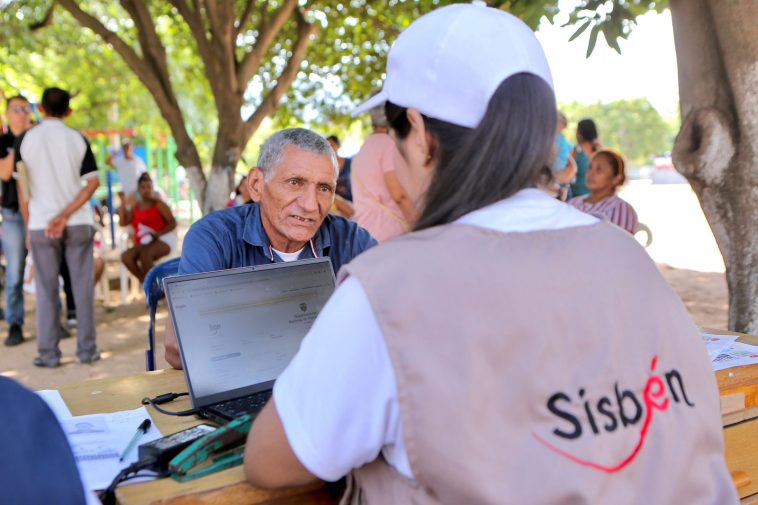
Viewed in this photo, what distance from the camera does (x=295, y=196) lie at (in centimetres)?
260

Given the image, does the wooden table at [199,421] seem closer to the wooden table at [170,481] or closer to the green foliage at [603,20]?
the wooden table at [170,481]

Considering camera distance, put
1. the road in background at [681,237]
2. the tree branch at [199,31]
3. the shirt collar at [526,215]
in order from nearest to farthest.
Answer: the shirt collar at [526,215] → the tree branch at [199,31] → the road in background at [681,237]

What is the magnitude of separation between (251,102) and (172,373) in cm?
1258

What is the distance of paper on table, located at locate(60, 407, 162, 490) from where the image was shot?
1.47 m

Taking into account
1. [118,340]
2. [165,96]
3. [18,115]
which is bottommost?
[118,340]

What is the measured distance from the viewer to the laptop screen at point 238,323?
185cm

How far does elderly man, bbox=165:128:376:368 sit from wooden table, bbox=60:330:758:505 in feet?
1.85

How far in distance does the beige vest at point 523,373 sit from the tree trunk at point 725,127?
2570 mm

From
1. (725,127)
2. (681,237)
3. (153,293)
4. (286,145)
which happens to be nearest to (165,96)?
(153,293)

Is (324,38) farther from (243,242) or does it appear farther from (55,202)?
(243,242)

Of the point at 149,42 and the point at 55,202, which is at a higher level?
the point at 149,42

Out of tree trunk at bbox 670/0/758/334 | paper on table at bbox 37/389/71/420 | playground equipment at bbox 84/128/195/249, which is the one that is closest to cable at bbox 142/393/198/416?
paper on table at bbox 37/389/71/420

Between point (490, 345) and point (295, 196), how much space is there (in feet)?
5.25

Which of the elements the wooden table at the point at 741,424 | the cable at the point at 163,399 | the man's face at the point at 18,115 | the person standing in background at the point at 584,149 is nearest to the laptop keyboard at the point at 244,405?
the cable at the point at 163,399
